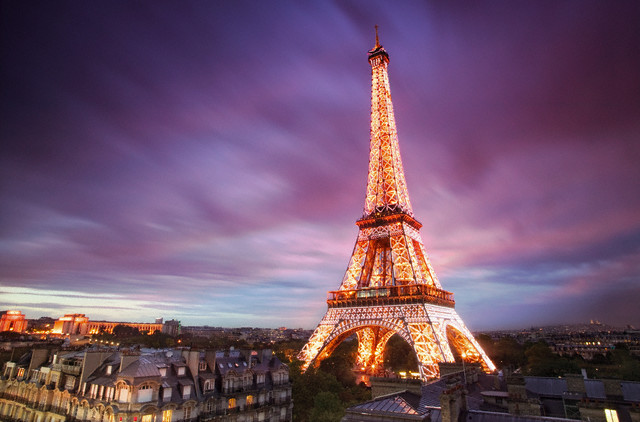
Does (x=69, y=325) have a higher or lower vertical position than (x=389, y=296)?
lower

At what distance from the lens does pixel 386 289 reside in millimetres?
48906

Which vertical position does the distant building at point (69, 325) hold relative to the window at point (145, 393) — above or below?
above

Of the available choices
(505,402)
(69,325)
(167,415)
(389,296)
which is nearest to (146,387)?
(167,415)

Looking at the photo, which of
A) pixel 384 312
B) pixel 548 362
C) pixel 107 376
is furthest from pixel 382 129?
pixel 107 376

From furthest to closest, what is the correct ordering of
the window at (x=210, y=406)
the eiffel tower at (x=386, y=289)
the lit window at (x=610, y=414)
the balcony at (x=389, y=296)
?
the balcony at (x=389, y=296) → the eiffel tower at (x=386, y=289) → the window at (x=210, y=406) → the lit window at (x=610, y=414)

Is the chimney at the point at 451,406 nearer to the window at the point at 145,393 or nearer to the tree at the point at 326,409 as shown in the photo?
the tree at the point at 326,409

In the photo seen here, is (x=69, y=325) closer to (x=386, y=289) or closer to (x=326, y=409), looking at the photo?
(x=386, y=289)

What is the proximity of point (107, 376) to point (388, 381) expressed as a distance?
19.3 metres

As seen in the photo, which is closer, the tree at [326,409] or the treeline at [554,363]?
the tree at [326,409]

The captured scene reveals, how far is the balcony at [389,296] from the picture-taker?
4569 cm

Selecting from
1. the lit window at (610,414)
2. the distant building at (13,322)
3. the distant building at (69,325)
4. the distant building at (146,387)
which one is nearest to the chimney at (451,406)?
the lit window at (610,414)

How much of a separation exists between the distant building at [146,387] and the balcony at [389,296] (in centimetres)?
1760

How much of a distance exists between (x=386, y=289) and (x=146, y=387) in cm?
3212

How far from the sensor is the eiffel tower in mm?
44000
